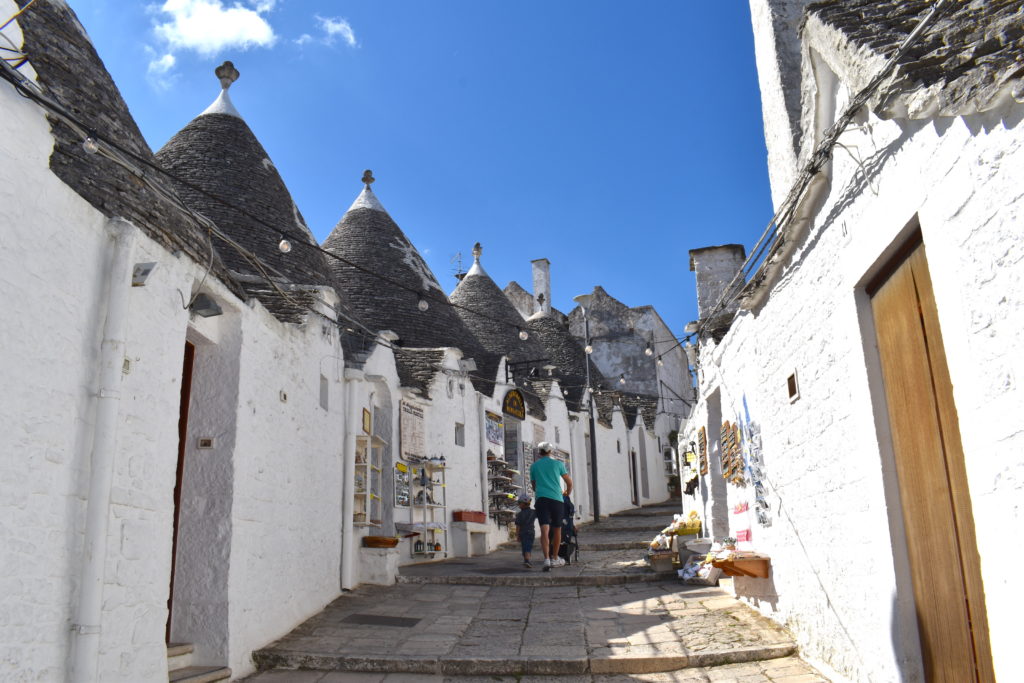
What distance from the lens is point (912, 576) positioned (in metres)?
4.11

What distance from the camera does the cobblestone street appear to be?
5.58m

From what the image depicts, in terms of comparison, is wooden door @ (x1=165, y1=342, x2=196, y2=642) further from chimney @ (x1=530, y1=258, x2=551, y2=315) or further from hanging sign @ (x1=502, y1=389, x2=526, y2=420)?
chimney @ (x1=530, y1=258, x2=551, y2=315)

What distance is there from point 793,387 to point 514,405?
11760 mm

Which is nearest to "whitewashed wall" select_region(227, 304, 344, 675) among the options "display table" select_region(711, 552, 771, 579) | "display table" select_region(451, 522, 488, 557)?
"display table" select_region(711, 552, 771, 579)

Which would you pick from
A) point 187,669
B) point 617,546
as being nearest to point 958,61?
point 187,669

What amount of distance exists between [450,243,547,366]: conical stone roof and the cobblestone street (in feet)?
37.5

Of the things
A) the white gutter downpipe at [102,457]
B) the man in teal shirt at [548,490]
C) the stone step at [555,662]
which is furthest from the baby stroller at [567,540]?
the white gutter downpipe at [102,457]

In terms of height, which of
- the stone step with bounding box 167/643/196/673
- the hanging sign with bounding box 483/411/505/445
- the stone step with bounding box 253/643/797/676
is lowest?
the stone step with bounding box 253/643/797/676

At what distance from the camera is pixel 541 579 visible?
30.1 ft

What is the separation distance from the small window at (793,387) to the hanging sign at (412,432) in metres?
7.01

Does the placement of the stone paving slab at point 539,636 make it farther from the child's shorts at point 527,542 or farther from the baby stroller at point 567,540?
the baby stroller at point 567,540

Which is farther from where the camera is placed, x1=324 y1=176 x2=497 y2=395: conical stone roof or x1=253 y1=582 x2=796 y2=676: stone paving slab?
x1=324 y1=176 x2=497 y2=395: conical stone roof

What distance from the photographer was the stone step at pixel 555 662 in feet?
18.3

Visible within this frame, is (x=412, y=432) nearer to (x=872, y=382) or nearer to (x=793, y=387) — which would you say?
(x=793, y=387)
